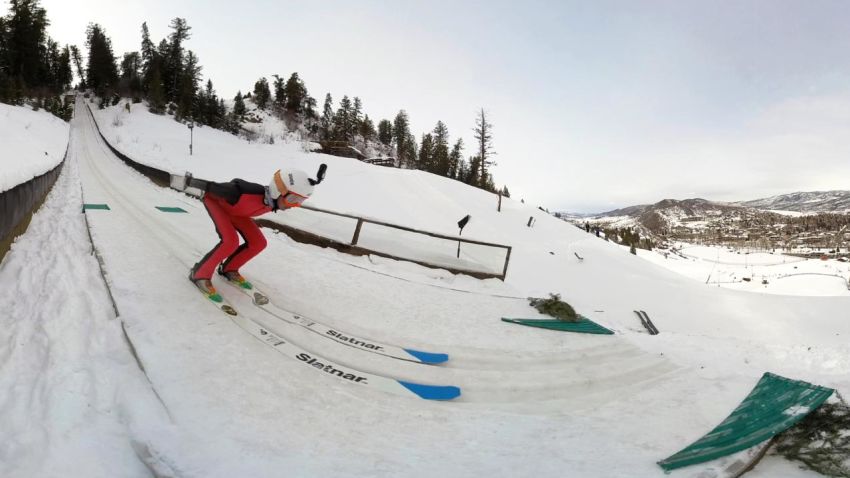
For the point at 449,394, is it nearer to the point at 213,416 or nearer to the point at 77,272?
the point at 213,416

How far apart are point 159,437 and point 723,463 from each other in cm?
401

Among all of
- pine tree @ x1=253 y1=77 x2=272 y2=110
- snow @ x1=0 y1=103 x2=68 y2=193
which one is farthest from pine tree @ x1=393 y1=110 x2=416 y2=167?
snow @ x1=0 y1=103 x2=68 y2=193

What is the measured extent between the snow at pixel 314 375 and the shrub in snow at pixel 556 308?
11.7 inches

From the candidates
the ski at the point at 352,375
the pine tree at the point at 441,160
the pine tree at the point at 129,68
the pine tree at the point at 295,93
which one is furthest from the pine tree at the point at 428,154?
the ski at the point at 352,375

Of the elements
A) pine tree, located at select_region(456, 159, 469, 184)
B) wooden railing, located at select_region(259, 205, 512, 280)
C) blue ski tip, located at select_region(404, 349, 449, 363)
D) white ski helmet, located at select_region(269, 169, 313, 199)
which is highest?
Answer: pine tree, located at select_region(456, 159, 469, 184)

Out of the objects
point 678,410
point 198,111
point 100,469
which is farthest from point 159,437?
point 198,111

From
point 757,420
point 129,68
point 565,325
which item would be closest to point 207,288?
point 565,325

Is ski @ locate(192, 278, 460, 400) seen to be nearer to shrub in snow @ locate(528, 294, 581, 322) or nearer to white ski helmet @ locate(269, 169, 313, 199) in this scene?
white ski helmet @ locate(269, 169, 313, 199)

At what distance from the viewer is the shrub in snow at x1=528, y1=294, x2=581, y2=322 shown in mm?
6359

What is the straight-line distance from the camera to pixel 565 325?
605 cm

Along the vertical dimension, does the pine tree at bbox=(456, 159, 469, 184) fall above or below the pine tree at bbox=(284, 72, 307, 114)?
below

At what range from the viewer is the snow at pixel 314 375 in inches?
96.3

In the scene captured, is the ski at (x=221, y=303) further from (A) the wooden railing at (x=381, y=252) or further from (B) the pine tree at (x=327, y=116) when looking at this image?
(B) the pine tree at (x=327, y=116)

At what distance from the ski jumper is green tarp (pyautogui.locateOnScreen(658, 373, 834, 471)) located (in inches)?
197
